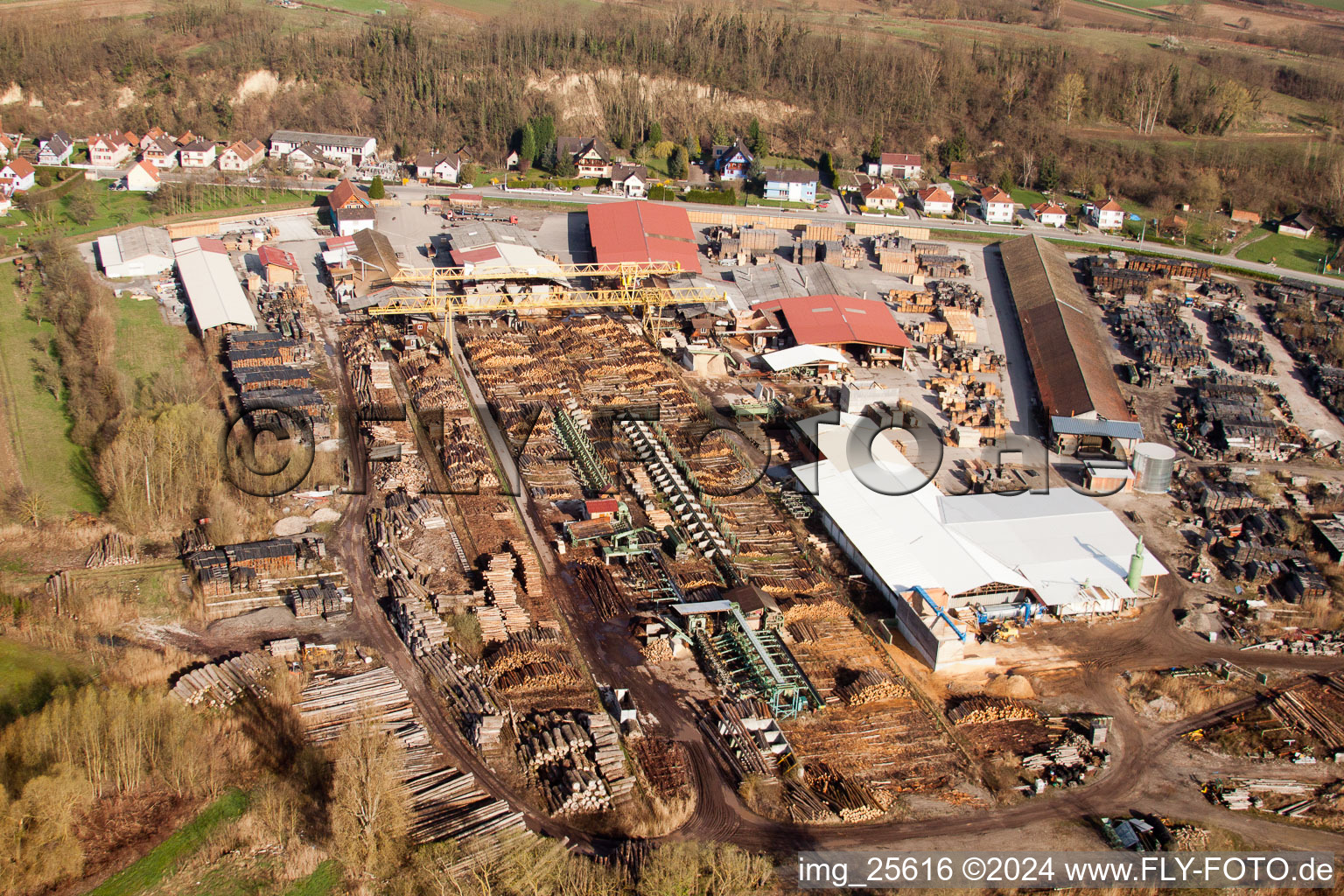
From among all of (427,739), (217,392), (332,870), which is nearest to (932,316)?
(217,392)

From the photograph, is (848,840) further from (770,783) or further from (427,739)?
(427,739)

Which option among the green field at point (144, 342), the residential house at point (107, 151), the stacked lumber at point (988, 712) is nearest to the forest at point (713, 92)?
the residential house at point (107, 151)

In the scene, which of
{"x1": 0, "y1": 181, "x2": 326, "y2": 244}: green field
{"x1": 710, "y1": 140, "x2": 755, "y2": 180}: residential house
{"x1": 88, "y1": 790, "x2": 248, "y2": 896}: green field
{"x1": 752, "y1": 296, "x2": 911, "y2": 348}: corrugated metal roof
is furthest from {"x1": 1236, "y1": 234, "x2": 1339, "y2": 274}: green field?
Result: {"x1": 88, "y1": 790, "x2": 248, "y2": 896}: green field

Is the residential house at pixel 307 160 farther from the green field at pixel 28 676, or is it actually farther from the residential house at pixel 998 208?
the green field at pixel 28 676

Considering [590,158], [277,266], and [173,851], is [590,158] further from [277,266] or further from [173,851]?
[173,851]

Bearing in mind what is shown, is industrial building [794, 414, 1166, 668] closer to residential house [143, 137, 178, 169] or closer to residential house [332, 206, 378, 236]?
residential house [332, 206, 378, 236]

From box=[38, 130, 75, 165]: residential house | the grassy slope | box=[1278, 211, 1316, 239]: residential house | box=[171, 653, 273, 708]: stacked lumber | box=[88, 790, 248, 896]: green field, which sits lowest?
the grassy slope

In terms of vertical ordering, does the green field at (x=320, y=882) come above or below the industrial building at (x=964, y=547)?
above
